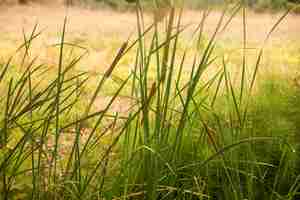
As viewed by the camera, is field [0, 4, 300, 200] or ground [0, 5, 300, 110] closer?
field [0, 4, 300, 200]

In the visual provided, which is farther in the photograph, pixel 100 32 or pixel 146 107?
pixel 100 32

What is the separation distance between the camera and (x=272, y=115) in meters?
1.38

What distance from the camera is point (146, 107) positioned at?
2.80ft

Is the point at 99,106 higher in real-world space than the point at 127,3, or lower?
lower

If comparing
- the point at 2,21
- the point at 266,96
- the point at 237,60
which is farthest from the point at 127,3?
the point at 266,96

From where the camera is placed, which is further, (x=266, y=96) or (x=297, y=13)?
(x=297, y=13)

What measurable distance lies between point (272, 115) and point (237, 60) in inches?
64.1

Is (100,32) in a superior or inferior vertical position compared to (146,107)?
inferior

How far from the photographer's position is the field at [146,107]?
0.90 metres

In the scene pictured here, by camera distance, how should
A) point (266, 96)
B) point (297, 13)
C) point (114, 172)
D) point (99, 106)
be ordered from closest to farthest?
point (114, 172)
point (266, 96)
point (99, 106)
point (297, 13)

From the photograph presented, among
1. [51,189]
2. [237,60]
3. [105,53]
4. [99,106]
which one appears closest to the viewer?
[51,189]

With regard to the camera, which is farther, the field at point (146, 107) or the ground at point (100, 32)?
the ground at point (100, 32)

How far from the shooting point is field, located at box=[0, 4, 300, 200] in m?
0.90

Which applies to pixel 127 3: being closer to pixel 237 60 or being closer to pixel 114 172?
pixel 237 60
